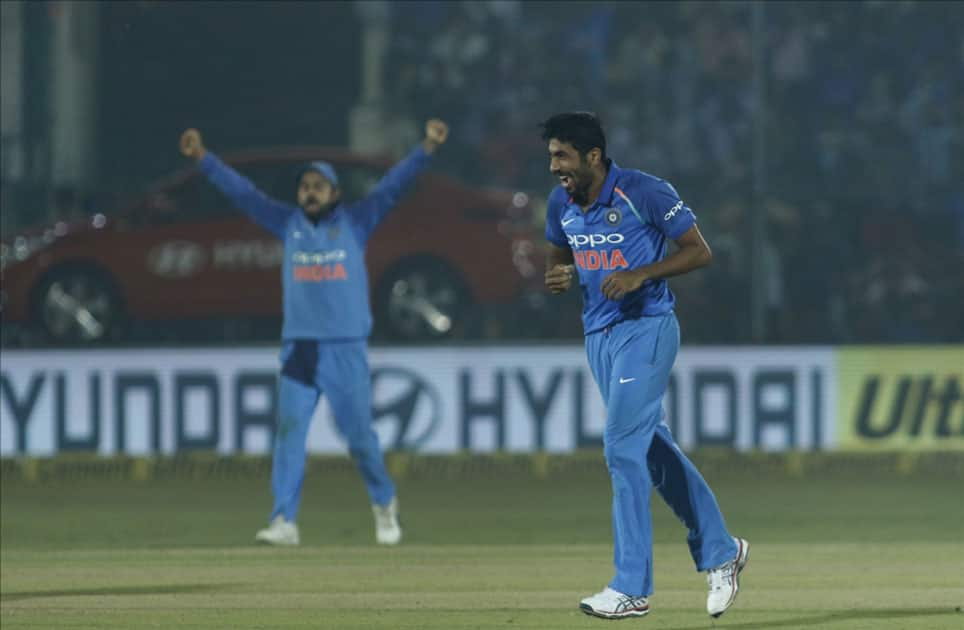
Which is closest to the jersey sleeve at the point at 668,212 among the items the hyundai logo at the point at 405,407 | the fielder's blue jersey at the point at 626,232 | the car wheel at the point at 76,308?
the fielder's blue jersey at the point at 626,232

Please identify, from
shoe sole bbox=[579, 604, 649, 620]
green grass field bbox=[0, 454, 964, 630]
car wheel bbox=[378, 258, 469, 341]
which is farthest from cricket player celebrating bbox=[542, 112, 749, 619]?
car wheel bbox=[378, 258, 469, 341]

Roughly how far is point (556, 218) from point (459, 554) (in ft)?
10.1

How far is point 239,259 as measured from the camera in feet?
55.5

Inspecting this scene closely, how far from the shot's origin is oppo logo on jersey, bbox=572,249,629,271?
6.75 metres

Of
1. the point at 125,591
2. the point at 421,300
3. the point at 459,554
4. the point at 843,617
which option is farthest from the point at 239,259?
the point at 843,617

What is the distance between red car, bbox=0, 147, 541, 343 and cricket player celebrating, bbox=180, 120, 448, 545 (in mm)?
6420

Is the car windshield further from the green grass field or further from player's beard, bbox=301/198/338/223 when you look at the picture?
player's beard, bbox=301/198/338/223

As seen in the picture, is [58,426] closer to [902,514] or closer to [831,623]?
[902,514]

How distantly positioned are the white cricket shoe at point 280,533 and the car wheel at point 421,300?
652 cm

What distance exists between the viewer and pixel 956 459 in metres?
15.7

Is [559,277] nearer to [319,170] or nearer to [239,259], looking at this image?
[319,170]

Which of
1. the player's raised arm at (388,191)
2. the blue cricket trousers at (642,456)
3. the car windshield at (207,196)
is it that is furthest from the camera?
the car windshield at (207,196)

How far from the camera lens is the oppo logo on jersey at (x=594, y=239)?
6742mm

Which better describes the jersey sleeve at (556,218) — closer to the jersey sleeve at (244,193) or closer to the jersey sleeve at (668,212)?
the jersey sleeve at (668,212)
